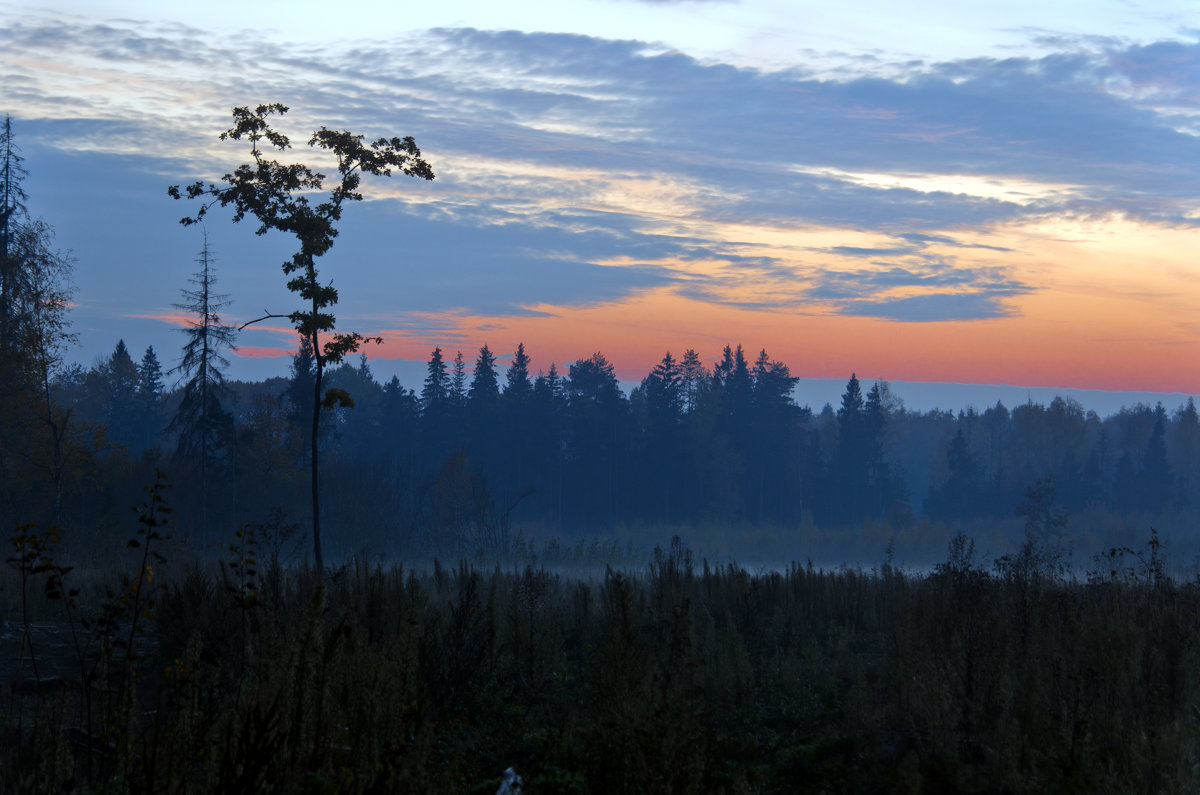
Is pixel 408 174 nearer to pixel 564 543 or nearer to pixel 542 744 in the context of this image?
pixel 542 744

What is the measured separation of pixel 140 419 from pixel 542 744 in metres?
72.0

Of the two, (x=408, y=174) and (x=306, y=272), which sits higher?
(x=408, y=174)

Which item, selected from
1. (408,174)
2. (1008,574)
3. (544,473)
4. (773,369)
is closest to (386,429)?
(544,473)

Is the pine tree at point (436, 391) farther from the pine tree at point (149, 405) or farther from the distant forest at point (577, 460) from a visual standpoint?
the pine tree at point (149, 405)

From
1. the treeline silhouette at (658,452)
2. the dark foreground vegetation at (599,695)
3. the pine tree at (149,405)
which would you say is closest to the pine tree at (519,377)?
the treeline silhouette at (658,452)

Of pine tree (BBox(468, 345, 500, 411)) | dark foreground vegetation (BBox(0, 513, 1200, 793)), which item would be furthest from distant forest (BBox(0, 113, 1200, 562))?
dark foreground vegetation (BBox(0, 513, 1200, 793))

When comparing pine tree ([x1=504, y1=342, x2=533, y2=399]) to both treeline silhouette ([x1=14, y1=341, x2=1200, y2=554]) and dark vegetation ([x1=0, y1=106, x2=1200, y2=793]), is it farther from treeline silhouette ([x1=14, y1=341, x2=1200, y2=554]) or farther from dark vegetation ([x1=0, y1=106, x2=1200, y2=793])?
dark vegetation ([x1=0, y1=106, x2=1200, y2=793])

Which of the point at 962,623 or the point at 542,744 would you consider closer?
the point at 542,744

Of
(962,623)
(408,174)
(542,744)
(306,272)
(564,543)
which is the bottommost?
(564,543)

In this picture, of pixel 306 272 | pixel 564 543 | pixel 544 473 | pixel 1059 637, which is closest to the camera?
pixel 1059 637

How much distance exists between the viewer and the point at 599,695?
6.61m

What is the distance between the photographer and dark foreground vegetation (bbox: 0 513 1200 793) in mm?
4176

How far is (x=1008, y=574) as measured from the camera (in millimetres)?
11898

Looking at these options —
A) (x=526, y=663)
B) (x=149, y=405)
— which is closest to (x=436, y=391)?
(x=149, y=405)
